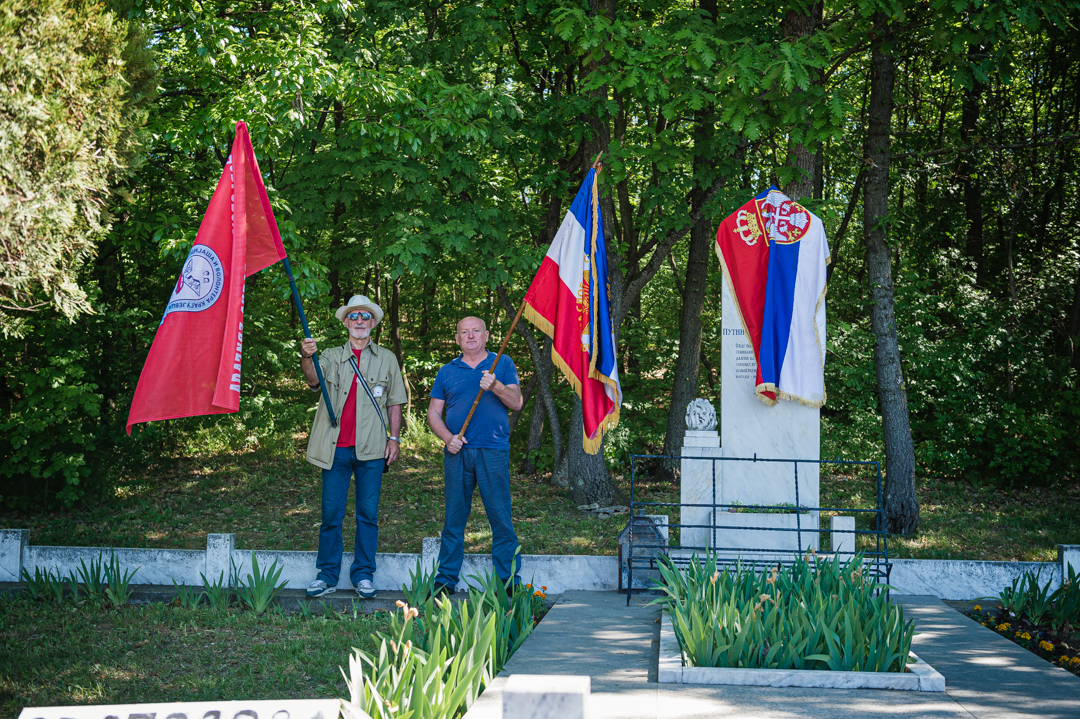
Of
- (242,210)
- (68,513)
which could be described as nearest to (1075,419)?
(242,210)

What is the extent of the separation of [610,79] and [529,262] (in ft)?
8.16

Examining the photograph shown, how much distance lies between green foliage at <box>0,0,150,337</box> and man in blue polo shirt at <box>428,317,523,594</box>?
262 centimetres

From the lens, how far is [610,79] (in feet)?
29.7

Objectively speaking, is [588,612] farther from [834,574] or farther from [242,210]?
[242,210]

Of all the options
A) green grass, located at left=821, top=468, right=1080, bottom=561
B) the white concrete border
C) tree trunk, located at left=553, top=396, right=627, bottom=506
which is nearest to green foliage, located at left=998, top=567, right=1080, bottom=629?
the white concrete border

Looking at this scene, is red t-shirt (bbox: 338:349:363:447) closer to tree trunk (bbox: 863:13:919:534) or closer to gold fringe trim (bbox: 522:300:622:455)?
gold fringe trim (bbox: 522:300:622:455)

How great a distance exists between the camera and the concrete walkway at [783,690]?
3.87m

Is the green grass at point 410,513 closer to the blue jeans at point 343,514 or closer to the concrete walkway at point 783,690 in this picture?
the blue jeans at point 343,514

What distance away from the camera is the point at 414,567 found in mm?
6977

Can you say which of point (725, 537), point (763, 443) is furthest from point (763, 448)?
point (725, 537)

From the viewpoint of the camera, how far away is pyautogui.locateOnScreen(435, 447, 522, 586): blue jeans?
6.36 metres

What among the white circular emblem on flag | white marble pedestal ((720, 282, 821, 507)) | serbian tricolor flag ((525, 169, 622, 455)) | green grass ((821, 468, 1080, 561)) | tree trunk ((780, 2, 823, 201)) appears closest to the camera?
the white circular emblem on flag

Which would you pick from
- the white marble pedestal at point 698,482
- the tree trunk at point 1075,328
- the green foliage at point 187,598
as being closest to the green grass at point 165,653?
the green foliage at point 187,598

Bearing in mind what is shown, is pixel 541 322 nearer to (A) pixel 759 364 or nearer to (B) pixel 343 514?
(B) pixel 343 514
